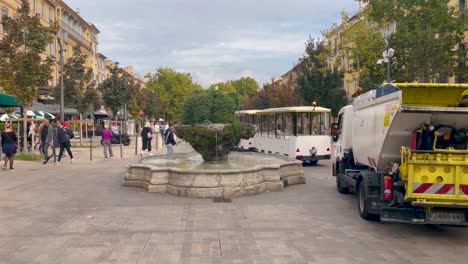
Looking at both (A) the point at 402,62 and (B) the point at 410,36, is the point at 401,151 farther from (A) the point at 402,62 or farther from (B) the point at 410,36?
(A) the point at 402,62

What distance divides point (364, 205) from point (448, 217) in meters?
1.59

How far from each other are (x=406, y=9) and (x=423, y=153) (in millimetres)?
24362

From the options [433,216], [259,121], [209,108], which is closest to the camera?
[433,216]

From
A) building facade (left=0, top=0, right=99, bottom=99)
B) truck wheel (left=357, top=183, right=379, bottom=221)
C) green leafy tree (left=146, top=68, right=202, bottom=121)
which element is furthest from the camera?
green leafy tree (left=146, top=68, right=202, bottom=121)

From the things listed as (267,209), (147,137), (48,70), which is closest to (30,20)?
(48,70)

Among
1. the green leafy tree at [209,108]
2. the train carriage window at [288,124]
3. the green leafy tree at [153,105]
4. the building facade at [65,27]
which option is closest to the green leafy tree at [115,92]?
the building facade at [65,27]

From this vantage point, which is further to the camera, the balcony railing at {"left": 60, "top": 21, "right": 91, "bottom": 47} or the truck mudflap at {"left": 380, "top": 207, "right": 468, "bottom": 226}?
the balcony railing at {"left": 60, "top": 21, "right": 91, "bottom": 47}

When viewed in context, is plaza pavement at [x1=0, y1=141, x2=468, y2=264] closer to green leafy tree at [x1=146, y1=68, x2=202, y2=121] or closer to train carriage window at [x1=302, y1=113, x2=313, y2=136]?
train carriage window at [x1=302, y1=113, x2=313, y2=136]

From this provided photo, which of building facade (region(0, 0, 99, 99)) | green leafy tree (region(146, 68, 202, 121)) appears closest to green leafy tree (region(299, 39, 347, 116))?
building facade (region(0, 0, 99, 99))

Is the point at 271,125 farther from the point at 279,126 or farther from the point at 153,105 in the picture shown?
the point at 153,105

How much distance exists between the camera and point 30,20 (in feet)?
66.8

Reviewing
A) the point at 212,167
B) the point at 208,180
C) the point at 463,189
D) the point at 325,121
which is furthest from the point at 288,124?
the point at 463,189

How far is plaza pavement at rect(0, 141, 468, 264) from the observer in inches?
237

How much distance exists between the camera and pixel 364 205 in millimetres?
8062
